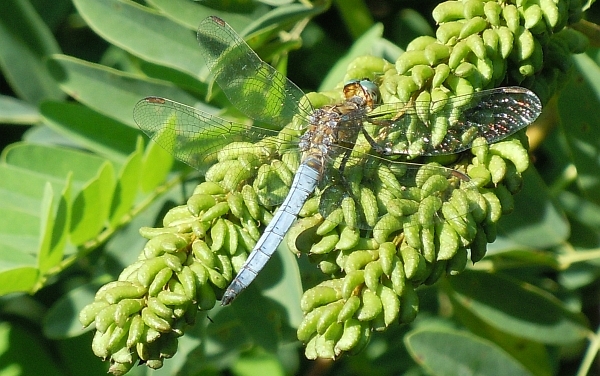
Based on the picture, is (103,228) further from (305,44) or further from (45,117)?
(305,44)

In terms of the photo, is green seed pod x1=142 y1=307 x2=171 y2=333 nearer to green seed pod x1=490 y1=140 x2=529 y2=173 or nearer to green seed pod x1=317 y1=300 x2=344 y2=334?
green seed pod x1=317 y1=300 x2=344 y2=334

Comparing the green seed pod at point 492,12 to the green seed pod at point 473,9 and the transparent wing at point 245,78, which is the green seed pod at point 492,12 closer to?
the green seed pod at point 473,9

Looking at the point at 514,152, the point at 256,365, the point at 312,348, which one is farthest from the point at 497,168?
the point at 256,365

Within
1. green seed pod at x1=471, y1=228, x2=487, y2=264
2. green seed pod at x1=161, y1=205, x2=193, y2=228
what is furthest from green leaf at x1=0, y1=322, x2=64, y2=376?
green seed pod at x1=471, y1=228, x2=487, y2=264

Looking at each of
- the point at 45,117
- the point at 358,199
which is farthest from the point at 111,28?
the point at 358,199

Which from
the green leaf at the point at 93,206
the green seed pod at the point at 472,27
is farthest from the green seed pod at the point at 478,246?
the green leaf at the point at 93,206

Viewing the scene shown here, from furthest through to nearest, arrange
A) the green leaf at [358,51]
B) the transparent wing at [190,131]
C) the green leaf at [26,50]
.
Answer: the green leaf at [26,50], the green leaf at [358,51], the transparent wing at [190,131]
